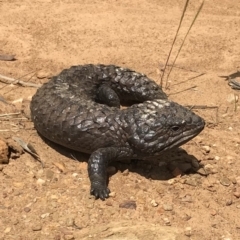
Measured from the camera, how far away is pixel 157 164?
5.52 m

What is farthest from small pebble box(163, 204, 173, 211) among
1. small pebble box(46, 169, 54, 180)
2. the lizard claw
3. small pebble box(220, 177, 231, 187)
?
small pebble box(46, 169, 54, 180)

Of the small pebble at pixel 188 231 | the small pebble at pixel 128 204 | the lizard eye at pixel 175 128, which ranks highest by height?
the lizard eye at pixel 175 128

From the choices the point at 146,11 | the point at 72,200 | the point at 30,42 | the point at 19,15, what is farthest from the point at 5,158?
the point at 146,11

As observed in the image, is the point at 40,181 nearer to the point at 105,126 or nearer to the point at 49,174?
the point at 49,174

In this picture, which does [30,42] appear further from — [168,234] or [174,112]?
[168,234]

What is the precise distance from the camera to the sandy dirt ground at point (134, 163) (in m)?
4.75

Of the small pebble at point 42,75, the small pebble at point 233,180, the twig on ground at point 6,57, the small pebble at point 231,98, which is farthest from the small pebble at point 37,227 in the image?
the twig on ground at point 6,57

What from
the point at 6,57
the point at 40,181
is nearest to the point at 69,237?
the point at 40,181

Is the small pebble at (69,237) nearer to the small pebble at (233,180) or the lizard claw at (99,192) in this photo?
the lizard claw at (99,192)

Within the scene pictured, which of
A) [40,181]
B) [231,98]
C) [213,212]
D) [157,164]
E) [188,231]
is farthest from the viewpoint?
[231,98]

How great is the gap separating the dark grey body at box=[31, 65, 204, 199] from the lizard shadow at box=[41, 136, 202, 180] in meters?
0.14

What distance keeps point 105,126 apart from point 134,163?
481 millimetres

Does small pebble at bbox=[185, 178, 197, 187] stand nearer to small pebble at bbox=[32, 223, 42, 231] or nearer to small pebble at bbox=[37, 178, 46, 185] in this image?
small pebble at bbox=[37, 178, 46, 185]

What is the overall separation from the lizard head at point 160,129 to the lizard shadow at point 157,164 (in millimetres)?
143
